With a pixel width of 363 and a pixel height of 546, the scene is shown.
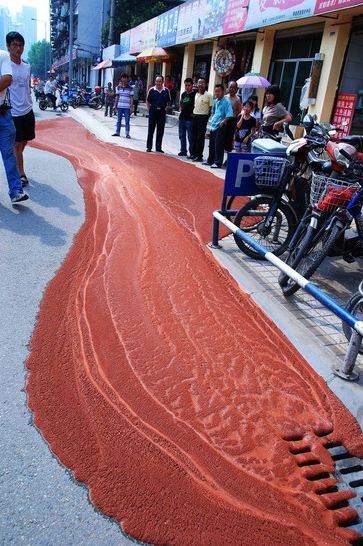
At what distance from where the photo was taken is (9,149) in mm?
5500

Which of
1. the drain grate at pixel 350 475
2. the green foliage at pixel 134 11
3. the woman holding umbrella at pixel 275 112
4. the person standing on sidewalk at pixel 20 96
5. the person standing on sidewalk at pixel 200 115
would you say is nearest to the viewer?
the drain grate at pixel 350 475

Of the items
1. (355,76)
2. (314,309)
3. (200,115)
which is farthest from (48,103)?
(314,309)

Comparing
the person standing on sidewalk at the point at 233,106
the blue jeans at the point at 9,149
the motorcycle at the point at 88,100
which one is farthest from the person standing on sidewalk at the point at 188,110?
the motorcycle at the point at 88,100

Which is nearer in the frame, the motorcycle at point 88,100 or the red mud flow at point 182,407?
the red mud flow at point 182,407

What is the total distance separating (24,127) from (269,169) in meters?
4.01

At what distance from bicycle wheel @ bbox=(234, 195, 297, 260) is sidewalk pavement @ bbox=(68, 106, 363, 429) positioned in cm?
19

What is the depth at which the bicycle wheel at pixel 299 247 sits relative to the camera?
389 centimetres

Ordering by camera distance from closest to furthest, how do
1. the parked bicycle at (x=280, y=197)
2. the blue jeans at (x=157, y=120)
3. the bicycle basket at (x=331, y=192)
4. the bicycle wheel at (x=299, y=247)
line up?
the bicycle basket at (x=331, y=192)
the bicycle wheel at (x=299, y=247)
the parked bicycle at (x=280, y=197)
the blue jeans at (x=157, y=120)

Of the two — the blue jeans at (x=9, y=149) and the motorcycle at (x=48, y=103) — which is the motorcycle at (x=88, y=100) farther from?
the blue jeans at (x=9, y=149)

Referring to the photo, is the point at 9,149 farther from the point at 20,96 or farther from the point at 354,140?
the point at 354,140

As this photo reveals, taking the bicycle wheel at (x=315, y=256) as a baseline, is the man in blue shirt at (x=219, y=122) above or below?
above

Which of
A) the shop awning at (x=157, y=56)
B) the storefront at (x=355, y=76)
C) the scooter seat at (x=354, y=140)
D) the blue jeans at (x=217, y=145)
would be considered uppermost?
the shop awning at (x=157, y=56)

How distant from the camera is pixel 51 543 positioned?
177 centimetres

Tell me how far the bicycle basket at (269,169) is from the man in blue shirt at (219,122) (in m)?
5.07
